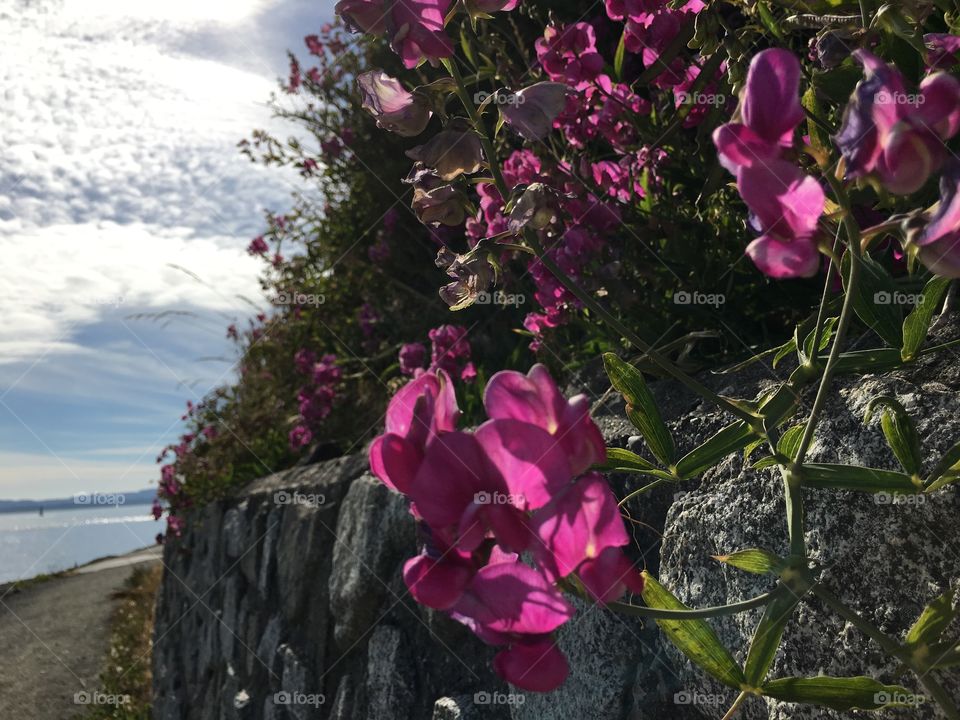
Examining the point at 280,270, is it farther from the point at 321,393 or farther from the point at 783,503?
the point at 783,503

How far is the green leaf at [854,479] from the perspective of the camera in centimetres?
96

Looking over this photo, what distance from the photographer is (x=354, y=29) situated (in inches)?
43.4

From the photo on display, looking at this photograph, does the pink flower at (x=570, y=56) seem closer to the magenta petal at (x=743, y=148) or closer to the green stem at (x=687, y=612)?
the magenta petal at (x=743, y=148)

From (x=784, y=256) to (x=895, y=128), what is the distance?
0.45ft

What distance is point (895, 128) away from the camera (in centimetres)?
65

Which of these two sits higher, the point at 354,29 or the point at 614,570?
the point at 354,29

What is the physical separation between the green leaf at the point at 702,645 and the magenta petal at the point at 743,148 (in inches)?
20.9

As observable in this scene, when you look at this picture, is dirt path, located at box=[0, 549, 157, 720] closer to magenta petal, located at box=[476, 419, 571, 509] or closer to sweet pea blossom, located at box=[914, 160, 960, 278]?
magenta petal, located at box=[476, 419, 571, 509]

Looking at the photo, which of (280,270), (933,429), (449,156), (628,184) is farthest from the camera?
(280,270)

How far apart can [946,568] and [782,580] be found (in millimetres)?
578

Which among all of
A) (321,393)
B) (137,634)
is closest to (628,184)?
(321,393)

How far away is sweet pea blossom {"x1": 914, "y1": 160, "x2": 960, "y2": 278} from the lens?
657 mm
